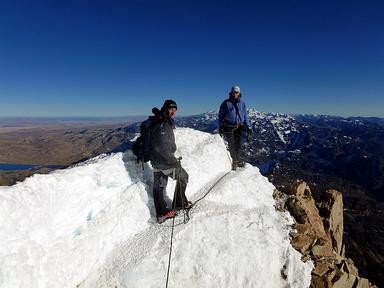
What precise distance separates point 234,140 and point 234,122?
131cm

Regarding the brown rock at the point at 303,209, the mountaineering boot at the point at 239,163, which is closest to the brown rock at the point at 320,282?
the brown rock at the point at 303,209

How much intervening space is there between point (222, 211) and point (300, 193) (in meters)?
9.14

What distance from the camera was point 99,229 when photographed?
10.5 meters

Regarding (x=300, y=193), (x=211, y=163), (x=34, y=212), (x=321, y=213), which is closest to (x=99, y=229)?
(x=34, y=212)

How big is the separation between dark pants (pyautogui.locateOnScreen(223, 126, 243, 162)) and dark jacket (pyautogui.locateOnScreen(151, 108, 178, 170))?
776 centimetres

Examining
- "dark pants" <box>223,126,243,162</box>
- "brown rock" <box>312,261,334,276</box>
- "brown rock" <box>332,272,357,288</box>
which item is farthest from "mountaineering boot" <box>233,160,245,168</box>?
"brown rock" <box>332,272,357,288</box>

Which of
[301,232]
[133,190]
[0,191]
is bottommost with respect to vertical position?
[301,232]

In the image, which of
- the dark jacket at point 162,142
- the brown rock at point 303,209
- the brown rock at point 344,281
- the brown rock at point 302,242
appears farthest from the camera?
the brown rock at point 303,209

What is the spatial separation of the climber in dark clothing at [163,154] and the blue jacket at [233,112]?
700cm

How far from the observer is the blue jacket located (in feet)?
60.8

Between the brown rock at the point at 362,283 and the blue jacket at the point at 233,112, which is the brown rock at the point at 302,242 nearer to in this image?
the brown rock at the point at 362,283

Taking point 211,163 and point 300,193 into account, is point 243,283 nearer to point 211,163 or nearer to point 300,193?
point 211,163

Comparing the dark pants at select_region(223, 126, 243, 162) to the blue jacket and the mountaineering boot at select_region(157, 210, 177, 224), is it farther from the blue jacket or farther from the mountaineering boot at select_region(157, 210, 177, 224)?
the mountaineering boot at select_region(157, 210, 177, 224)

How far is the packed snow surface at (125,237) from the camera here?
849 centimetres
